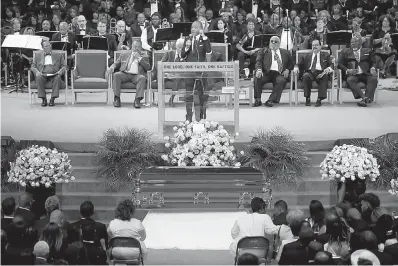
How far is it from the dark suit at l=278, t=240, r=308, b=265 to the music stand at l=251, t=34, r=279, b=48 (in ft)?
31.6

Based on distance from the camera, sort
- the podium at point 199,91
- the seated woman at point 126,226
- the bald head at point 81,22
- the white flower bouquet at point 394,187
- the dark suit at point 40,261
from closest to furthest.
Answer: the dark suit at point 40,261
the seated woman at point 126,226
the white flower bouquet at point 394,187
the podium at point 199,91
the bald head at point 81,22

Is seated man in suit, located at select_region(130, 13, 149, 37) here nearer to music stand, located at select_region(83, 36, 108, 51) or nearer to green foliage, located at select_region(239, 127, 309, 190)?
music stand, located at select_region(83, 36, 108, 51)

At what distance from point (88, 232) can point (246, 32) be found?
35.3ft

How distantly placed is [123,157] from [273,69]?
4646mm

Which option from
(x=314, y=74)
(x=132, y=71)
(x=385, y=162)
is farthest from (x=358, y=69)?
(x=385, y=162)

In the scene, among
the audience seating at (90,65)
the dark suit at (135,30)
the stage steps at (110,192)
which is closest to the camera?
the stage steps at (110,192)

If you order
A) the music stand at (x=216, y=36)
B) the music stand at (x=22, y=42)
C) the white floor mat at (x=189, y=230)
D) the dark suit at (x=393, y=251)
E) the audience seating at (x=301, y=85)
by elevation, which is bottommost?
the white floor mat at (x=189, y=230)

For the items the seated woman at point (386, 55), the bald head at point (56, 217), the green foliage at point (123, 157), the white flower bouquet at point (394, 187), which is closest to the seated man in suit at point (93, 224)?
the bald head at point (56, 217)

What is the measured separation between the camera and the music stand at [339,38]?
1759 cm

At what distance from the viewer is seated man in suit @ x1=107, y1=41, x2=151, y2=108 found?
1580 cm

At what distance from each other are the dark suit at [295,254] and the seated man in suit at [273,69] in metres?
7.63

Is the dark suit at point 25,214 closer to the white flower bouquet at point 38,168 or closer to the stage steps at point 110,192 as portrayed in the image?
the white flower bouquet at point 38,168

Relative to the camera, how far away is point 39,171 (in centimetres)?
1166

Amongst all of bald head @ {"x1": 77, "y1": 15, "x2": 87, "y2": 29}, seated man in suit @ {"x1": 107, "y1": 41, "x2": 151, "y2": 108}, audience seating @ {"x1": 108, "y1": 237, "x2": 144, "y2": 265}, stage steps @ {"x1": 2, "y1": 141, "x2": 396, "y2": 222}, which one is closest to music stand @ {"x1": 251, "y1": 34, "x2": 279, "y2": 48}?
seated man in suit @ {"x1": 107, "y1": 41, "x2": 151, "y2": 108}
